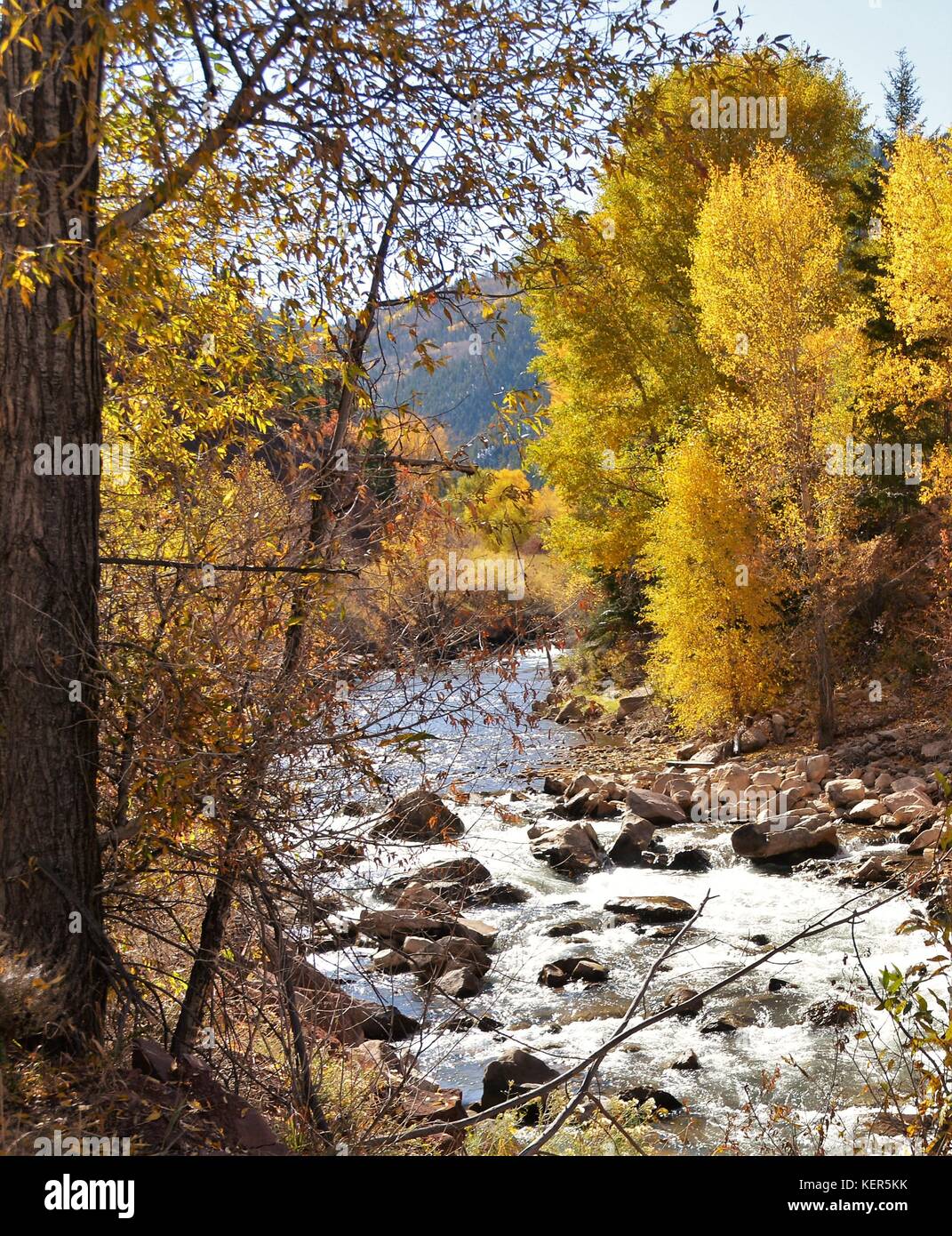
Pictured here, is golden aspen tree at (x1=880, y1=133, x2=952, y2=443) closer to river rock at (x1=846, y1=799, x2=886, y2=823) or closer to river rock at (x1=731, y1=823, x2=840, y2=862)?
river rock at (x1=846, y1=799, x2=886, y2=823)

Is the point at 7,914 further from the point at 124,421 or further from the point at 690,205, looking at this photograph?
the point at 690,205

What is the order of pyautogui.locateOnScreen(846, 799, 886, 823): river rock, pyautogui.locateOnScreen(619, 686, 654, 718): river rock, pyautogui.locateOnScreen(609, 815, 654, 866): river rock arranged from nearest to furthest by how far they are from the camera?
pyautogui.locateOnScreen(609, 815, 654, 866): river rock
pyautogui.locateOnScreen(846, 799, 886, 823): river rock
pyautogui.locateOnScreen(619, 686, 654, 718): river rock

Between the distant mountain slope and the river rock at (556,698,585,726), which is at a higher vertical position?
the distant mountain slope

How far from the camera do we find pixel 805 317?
16.6m

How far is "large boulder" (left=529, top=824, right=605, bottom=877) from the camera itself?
12773 mm

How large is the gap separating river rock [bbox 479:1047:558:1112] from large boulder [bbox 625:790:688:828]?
24.2ft

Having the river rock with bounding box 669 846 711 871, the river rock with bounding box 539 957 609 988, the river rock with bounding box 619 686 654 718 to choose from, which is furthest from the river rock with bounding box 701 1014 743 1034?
→ the river rock with bounding box 619 686 654 718

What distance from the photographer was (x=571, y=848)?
13.0 metres

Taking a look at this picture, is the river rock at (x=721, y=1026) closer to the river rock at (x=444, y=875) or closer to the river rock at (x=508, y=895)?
the river rock at (x=444, y=875)

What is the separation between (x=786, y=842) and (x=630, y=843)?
72.1 inches

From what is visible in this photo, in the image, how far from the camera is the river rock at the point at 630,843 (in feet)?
42.9

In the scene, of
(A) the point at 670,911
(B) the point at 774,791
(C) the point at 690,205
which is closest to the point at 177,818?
(A) the point at 670,911
